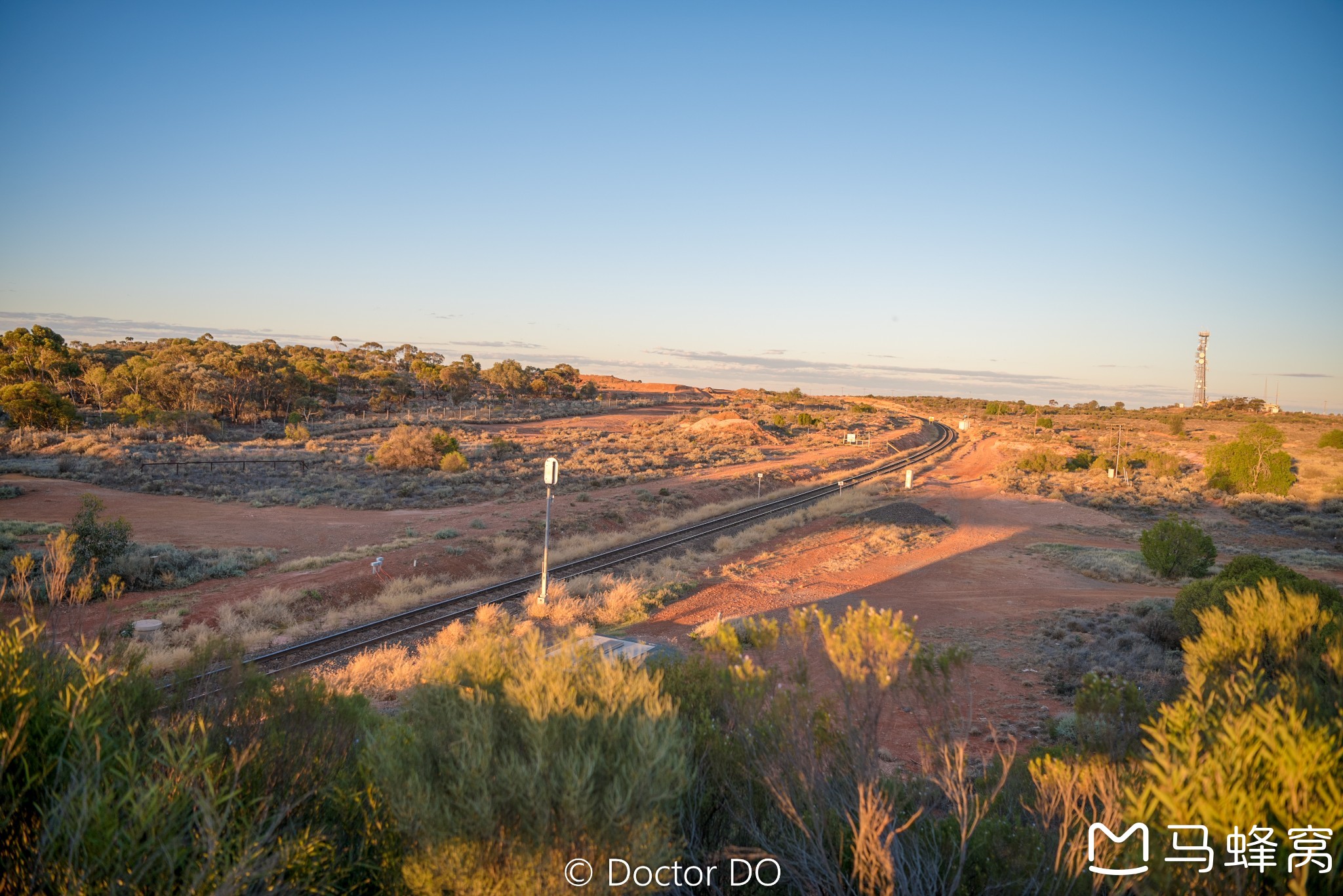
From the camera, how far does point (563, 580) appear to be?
1745 centimetres

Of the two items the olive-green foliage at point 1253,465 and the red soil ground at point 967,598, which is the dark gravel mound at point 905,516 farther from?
the olive-green foliage at point 1253,465

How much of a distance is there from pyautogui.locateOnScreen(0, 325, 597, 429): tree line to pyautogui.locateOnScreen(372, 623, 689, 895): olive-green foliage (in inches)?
2010

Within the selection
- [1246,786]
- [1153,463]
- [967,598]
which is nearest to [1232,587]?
[967,598]

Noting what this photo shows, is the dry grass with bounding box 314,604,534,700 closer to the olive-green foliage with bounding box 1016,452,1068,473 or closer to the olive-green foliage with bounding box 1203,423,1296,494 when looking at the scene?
the olive-green foliage with bounding box 1203,423,1296,494

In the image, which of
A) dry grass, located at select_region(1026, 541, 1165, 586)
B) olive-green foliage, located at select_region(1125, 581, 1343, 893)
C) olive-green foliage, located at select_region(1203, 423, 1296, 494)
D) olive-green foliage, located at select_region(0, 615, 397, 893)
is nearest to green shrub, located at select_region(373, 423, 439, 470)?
dry grass, located at select_region(1026, 541, 1165, 586)

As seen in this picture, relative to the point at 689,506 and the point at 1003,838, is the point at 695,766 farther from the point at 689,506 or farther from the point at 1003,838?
the point at 689,506

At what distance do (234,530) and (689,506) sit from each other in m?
17.7

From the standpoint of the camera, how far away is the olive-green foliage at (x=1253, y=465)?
113ft

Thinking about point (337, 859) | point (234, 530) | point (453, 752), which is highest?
point (453, 752)

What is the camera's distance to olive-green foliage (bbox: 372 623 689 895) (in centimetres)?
339

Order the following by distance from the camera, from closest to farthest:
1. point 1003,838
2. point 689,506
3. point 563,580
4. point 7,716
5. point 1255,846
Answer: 1. point 1255,846
2. point 7,716
3. point 1003,838
4. point 563,580
5. point 689,506

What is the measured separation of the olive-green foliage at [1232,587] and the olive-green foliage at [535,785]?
9.88 metres

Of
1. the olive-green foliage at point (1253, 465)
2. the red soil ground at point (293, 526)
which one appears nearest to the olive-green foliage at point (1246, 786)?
the red soil ground at point (293, 526)

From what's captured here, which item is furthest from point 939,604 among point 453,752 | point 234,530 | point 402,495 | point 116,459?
point 116,459
